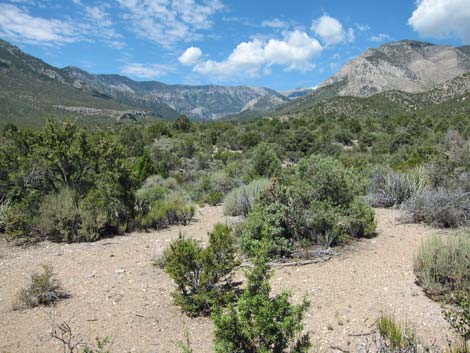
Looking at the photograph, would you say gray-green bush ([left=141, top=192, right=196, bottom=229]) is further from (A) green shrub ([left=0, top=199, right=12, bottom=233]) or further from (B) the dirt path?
(A) green shrub ([left=0, top=199, right=12, bottom=233])

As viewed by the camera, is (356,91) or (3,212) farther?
(356,91)

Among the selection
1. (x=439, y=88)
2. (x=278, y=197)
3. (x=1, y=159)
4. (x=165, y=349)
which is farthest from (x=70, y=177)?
(x=439, y=88)

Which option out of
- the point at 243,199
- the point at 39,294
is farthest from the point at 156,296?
the point at 243,199

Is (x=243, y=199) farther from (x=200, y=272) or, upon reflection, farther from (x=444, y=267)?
(x=444, y=267)

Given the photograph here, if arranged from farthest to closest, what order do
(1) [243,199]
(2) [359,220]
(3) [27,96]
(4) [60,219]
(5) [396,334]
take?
(3) [27,96]
(1) [243,199]
(4) [60,219]
(2) [359,220]
(5) [396,334]

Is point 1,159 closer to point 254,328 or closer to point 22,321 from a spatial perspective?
point 22,321

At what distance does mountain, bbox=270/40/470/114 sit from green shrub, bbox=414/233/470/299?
394ft

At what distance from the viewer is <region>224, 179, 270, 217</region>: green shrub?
9219 millimetres

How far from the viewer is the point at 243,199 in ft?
30.5

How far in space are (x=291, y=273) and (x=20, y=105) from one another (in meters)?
90.5

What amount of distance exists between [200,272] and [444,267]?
3.34m

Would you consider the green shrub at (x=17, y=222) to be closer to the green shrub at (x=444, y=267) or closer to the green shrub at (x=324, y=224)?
the green shrub at (x=324, y=224)

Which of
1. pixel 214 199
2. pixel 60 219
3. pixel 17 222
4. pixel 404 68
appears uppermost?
pixel 404 68

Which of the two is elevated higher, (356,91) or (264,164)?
(356,91)
